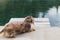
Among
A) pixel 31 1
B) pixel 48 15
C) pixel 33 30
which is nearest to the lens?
pixel 33 30

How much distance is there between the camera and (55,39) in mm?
869

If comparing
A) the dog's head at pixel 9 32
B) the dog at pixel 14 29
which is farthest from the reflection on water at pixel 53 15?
the dog's head at pixel 9 32

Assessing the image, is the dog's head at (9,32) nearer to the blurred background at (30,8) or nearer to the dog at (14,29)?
the dog at (14,29)

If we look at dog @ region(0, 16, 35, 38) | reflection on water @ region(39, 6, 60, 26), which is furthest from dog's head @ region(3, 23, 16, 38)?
reflection on water @ region(39, 6, 60, 26)

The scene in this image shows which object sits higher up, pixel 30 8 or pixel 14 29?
pixel 30 8

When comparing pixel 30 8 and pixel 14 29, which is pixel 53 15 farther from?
pixel 14 29

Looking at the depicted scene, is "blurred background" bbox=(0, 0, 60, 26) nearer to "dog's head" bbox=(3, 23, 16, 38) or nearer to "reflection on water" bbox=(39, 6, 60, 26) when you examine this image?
"reflection on water" bbox=(39, 6, 60, 26)

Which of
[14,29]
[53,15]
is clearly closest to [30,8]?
[53,15]

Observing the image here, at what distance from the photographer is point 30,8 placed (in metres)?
2.13

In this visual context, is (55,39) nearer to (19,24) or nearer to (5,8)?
(19,24)

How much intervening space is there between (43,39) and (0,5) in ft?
4.65

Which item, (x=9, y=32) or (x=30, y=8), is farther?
(x=30, y=8)

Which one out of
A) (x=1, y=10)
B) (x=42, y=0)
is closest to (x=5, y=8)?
(x=1, y=10)

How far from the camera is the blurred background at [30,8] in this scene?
2086mm
